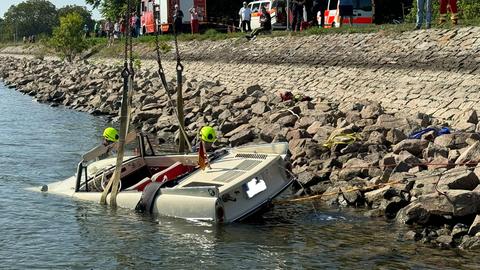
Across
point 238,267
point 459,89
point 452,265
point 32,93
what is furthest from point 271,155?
point 32,93

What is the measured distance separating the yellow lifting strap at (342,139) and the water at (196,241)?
2697mm

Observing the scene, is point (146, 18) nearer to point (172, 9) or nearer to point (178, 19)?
point (172, 9)

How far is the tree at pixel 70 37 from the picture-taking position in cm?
4951

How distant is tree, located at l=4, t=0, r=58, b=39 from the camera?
12531 centimetres

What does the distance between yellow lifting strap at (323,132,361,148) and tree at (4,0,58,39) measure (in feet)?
373

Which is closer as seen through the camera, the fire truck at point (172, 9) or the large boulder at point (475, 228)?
the large boulder at point (475, 228)

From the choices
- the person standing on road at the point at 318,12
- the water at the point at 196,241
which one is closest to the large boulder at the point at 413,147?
the water at the point at 196,241

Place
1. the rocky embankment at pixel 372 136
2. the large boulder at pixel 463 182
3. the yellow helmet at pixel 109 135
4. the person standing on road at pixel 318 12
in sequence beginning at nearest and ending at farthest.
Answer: the rocky embankment at pixel 372 136, the large boulder at pixel 463 182, the yellow helmet at pixel 109 135, the person standing on road at pixel 318 12

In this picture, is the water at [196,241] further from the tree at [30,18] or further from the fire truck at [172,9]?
the tree at [30,18]

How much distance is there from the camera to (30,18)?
5010 inches

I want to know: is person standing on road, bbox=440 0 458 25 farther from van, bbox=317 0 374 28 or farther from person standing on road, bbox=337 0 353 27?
van, bbox=317 0 374 28

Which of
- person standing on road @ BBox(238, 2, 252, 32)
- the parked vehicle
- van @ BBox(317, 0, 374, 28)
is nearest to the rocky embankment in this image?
van @ BBox(317, 0, 374, 28)

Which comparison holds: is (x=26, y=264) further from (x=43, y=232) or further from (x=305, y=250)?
(x=305, y=250)

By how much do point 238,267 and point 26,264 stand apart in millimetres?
2957
